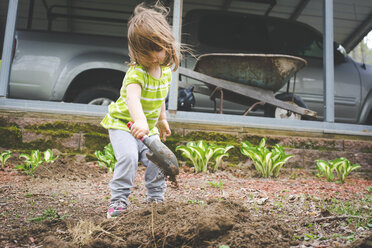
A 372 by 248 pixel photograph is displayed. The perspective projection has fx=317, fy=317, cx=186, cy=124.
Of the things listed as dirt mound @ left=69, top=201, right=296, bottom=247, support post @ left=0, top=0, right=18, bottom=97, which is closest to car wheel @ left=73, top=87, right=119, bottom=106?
support post @ left=0, top=0, right=18, bottom=97

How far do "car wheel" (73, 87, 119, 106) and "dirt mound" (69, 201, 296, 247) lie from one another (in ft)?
10.3

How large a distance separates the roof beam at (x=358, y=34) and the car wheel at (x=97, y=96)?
20.1 feet

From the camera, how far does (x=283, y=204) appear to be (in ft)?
7.66

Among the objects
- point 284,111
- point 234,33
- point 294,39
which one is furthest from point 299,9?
point 284,111

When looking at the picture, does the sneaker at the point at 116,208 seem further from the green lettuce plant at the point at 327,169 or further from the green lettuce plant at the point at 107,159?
the green lettuce plant at the point at 327,169

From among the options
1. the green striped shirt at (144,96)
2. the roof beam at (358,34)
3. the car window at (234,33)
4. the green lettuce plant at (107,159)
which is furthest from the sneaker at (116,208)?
the roof beam at (358,34)

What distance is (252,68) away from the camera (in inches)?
169

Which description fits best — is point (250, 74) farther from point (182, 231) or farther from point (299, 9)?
point (299, 9)

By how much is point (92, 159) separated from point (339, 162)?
288cm

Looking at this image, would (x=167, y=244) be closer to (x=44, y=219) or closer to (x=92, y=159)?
(x=44, y=219)

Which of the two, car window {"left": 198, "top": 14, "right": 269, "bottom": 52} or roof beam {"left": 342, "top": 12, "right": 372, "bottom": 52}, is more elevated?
roof beam {"left": 342, "top": 12, "right": 372, "bottom": 52}

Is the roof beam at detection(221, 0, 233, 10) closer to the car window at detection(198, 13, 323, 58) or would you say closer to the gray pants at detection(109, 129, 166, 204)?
the car window at detection(198, 13, 323, 58)

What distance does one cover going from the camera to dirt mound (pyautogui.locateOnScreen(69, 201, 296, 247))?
4.95 feet

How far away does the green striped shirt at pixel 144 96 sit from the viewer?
204 cm
